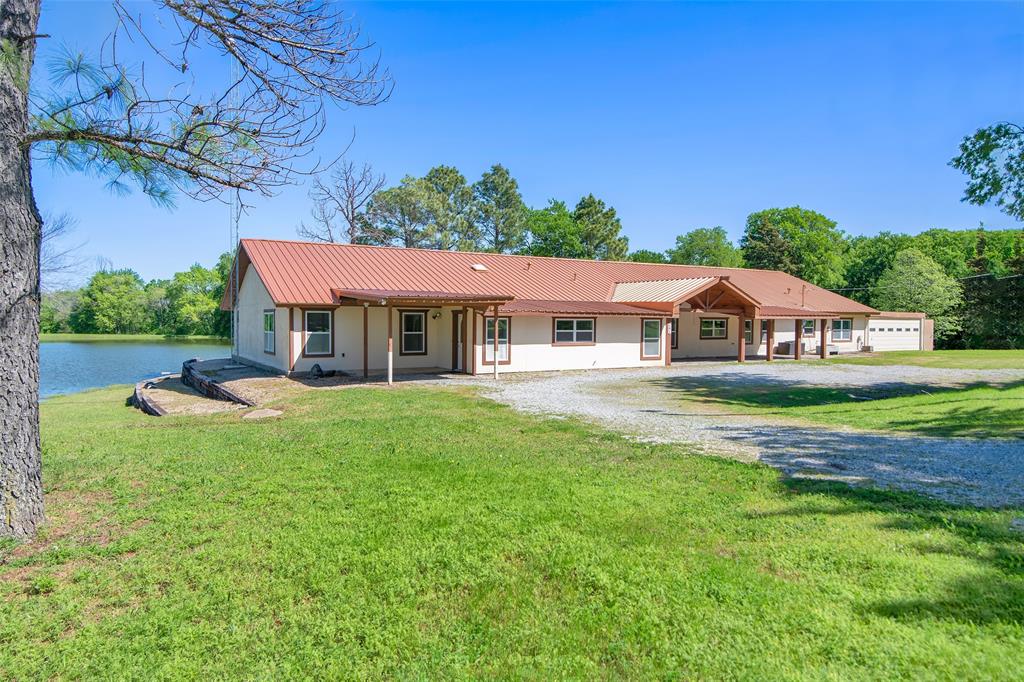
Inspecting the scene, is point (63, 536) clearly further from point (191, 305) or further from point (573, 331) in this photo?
point (191, 305)

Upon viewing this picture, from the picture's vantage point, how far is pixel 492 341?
20141 mm

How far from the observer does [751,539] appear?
15.9ft

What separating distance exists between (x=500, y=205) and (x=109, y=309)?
43784 millimetres

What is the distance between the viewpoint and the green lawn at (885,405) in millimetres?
10383

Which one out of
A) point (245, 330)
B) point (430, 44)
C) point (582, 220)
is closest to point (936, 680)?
point (430, 44)

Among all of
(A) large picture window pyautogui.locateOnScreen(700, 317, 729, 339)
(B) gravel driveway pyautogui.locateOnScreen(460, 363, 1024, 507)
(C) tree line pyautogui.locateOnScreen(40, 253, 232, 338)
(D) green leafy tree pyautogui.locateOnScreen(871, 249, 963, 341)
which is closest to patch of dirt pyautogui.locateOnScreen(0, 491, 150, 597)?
(B) gravel driveway pyautogui.locateOnScreen(460, 363, 1024, 507)

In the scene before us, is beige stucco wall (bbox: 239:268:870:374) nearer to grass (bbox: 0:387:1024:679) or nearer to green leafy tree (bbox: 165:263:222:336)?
grass (bbox: 0:387:1024:679)

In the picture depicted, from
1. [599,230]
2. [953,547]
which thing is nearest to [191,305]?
[599,230]

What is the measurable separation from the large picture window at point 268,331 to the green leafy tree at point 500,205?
111 feet

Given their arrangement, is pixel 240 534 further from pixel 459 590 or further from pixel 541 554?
pixel 541 554

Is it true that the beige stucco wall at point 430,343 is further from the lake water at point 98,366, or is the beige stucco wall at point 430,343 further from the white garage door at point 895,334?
the white garage door at point 895,334

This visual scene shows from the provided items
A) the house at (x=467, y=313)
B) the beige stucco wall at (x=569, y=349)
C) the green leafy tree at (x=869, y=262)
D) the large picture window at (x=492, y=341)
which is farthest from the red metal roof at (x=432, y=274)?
the green leafy tree at (x=869, y=262)

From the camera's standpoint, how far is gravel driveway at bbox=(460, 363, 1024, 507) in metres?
6.68

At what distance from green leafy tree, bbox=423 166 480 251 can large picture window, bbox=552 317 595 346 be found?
90.8 ft
